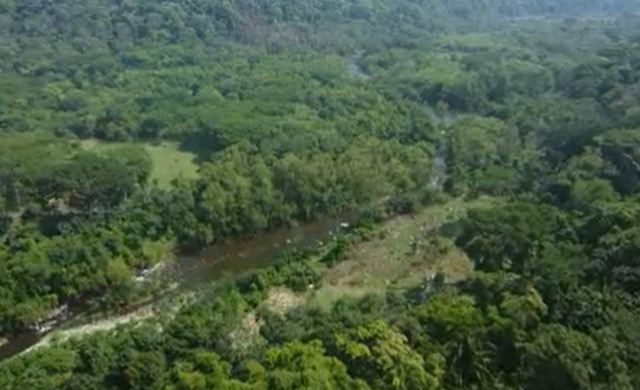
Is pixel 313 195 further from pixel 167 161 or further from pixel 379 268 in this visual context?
pixel 167 161

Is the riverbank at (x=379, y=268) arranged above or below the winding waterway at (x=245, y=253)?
above

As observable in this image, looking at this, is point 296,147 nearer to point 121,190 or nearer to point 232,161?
point 232,161

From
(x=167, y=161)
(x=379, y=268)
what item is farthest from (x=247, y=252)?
(x=167, y=161)

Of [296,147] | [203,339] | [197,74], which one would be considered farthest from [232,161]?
[197,74]

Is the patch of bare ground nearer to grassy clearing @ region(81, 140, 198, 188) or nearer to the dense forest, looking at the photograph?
the dense forest

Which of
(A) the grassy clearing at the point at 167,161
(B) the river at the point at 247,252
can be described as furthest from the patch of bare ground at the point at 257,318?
(A) the grassy clearing at the point at 167,161

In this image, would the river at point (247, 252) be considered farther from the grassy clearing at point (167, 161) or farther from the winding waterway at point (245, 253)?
the grassy clearing at point (167, 161)

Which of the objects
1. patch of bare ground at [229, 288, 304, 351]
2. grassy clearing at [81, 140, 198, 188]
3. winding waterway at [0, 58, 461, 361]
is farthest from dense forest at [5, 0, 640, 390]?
winding waterway at [0, 58, 461, 361]

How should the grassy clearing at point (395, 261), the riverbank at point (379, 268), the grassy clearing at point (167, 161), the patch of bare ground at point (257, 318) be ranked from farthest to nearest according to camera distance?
the grassy clearing at point (167, 161), the grassy clearing at point (395, 261), the riverbank at point (379, 268), the patch of bare ground at point (257, 318)
